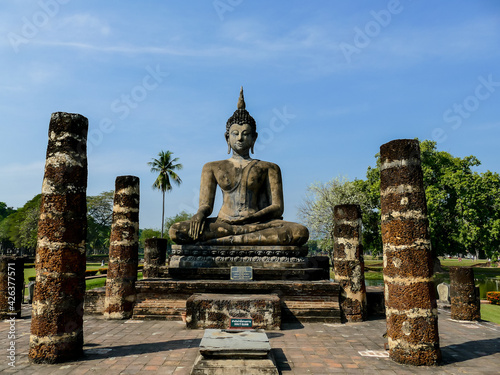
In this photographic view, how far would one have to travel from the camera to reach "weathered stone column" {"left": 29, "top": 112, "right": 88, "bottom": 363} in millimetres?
5996

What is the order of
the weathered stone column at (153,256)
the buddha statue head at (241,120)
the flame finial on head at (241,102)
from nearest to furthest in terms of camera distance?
the buddha statue head at (241,120) → the flame finial on head at (241,102) → the weathered stone column at (153,256)

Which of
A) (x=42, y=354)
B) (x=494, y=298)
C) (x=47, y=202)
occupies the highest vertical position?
(x=47, y=202)

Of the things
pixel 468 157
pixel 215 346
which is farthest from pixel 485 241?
pixel 215 346

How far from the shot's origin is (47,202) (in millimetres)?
6328

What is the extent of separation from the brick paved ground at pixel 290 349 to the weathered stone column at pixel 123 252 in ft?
2.61

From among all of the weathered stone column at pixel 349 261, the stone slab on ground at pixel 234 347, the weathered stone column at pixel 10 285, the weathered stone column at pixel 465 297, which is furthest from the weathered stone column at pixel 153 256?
the stone slab on ground at pixel 234 347

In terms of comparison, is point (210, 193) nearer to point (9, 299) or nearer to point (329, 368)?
point (9, 299)

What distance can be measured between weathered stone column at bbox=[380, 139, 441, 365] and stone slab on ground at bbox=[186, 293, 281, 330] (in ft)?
8.84

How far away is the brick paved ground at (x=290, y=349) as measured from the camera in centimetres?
560

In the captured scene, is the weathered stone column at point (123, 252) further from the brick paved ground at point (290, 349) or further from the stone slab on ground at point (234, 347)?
the stone slab on ground at point (234, 347)

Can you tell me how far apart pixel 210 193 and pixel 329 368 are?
792cm

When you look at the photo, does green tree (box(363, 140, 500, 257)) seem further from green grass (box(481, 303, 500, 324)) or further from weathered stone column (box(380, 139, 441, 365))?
weathered stone column (box(380, 139, 441, 365))

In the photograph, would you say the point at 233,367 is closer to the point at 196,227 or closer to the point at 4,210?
the point at 196,227

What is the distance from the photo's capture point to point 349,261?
33.7ft
